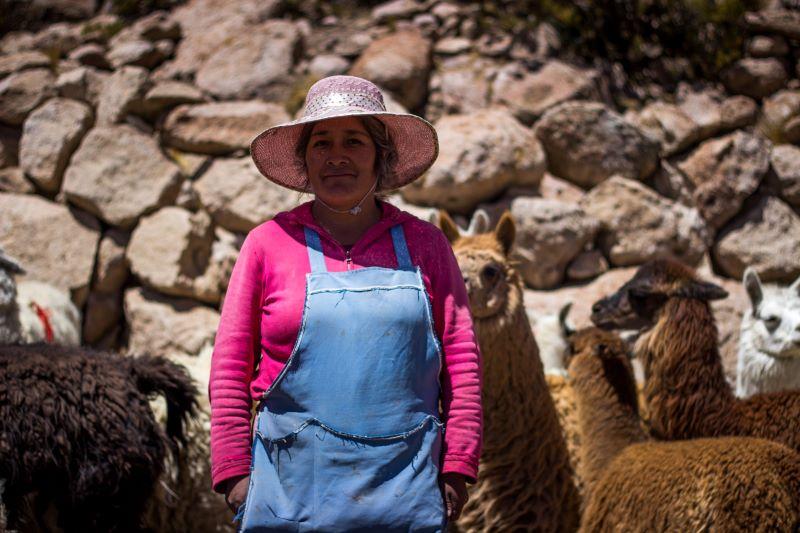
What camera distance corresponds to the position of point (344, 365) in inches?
65.3

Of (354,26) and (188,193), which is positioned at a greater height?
(354,26)

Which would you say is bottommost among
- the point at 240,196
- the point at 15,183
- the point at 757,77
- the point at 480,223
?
the point at 757,77

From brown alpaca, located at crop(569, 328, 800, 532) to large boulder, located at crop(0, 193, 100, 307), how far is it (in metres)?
4.35

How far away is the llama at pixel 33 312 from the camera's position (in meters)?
3.75

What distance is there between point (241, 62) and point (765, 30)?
206 inches

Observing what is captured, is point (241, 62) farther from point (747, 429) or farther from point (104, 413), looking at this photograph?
point (747, 429)

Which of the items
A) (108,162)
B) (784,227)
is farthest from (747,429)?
(108,162)

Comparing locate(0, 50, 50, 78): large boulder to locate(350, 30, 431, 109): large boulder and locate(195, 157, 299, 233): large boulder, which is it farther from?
locate(350, 30, 431, 109): large boulder

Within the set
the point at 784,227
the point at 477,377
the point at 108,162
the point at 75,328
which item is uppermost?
the point at 477,377

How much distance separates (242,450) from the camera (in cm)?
168

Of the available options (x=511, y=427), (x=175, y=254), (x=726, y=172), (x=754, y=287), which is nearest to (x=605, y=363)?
(x=511, y=427)

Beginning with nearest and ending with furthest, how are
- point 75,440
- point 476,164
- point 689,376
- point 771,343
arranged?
point 75,440 < point 689,376 < point 771,343 < point 476,164

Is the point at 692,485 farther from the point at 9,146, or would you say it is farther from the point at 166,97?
the point at 9,146

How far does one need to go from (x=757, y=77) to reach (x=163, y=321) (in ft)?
19.4
